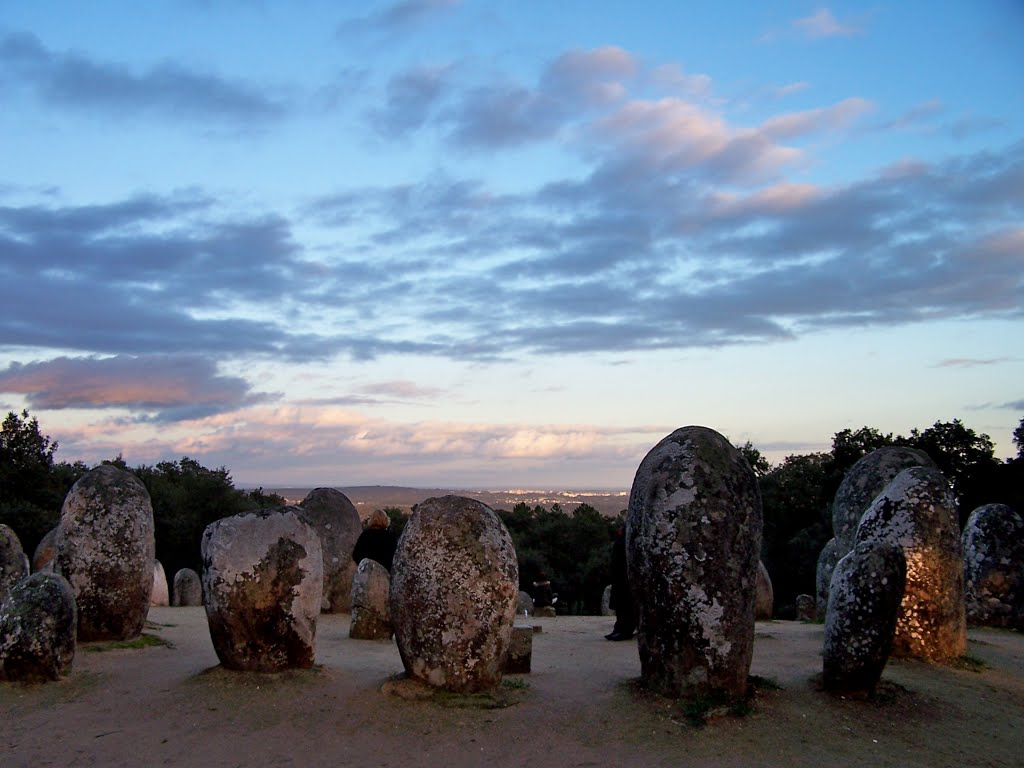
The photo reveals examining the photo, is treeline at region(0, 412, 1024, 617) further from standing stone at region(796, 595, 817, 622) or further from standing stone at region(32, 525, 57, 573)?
standing stone at region(32, 525, 57, 573)

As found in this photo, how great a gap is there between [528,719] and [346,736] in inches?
70.1

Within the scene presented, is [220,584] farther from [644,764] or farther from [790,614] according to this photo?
[790,614]

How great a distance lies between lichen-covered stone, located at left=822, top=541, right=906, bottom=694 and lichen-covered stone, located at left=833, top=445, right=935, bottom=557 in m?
8.05

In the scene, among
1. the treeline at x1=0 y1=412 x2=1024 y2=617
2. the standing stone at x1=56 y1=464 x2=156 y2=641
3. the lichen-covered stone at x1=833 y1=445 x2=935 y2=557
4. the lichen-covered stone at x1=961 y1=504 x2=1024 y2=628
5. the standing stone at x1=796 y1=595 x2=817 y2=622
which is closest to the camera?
the standing stone at x1=56 y1=464 x2=156 y2=641

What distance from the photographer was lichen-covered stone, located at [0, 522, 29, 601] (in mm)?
14039

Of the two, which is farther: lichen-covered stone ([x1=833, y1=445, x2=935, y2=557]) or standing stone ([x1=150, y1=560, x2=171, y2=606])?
standing stone ([x1=150, y1=560, x2=171, y2=606])

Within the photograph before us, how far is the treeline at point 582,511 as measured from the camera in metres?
30.0

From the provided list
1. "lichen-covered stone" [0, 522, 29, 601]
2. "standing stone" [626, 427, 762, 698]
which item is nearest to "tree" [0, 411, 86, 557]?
"lichen-covered stone" [0, 522, 29, 601]

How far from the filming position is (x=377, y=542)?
17141 mm

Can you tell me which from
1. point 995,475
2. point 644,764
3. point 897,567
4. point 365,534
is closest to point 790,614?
point 995,475

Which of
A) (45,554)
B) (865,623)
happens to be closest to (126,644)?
(865,623)

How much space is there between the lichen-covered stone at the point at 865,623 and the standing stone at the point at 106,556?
964 cm

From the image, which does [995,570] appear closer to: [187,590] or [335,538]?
[335,538]

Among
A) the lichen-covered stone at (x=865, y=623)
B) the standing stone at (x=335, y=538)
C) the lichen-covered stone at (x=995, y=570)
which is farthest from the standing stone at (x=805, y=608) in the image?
the lichen-covered stone at (x=865, y=623)
